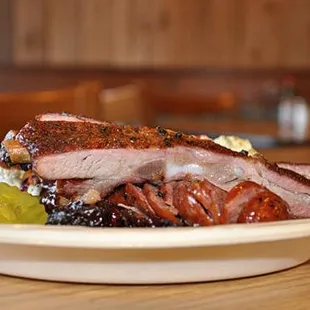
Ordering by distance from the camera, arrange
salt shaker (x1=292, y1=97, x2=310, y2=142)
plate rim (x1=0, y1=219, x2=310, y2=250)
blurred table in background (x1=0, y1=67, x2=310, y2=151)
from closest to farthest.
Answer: plate rim (x1=0, y1=219, x2=310, y2=250)
salt shaker (x1=292, y1=97, x2=310, y2=142)
blurred table in background (x1=0, y1=67, x2=310, y2=151)

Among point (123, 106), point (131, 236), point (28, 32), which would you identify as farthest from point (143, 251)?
point (28, 32)

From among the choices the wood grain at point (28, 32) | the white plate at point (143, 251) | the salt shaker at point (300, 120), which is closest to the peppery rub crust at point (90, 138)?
the white plate at point (143, 251)

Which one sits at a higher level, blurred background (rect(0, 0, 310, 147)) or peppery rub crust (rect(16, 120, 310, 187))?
peppery rub crust (rect(16, 120, 310, 187))

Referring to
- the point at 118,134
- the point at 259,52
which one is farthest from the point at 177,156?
the point at 259,52

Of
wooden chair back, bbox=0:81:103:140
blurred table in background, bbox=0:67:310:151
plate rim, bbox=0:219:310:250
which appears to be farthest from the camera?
blurred table in background, bbox=0:67:310:151

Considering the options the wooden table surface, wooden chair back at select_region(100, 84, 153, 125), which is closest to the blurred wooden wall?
wooden chair back at select_region(100, 84, 153, 125)

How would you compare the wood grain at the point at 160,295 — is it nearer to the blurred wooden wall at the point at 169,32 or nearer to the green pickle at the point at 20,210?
the green pickle at the point at 20,210

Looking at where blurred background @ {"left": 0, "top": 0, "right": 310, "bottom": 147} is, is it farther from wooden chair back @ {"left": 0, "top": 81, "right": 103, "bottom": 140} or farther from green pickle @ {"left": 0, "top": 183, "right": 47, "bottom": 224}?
green pickle @ {"left": 0, "top": 183, "right": 47, "bottom": 224}
